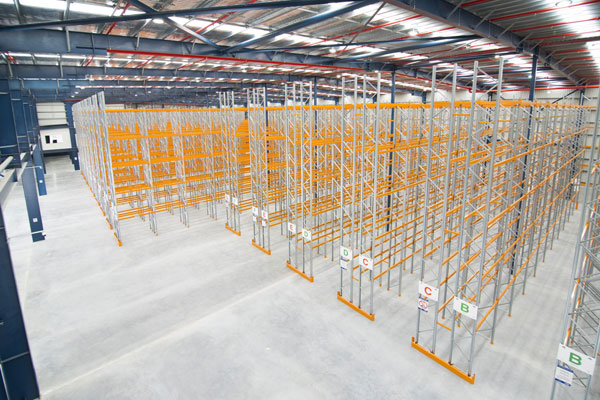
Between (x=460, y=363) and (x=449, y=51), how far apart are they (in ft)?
29.8

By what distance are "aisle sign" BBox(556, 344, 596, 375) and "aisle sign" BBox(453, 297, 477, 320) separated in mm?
1174

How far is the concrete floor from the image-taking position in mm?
→ 5531

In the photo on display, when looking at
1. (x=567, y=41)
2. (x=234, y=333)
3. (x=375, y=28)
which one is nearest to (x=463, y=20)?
(x=375, y=28)

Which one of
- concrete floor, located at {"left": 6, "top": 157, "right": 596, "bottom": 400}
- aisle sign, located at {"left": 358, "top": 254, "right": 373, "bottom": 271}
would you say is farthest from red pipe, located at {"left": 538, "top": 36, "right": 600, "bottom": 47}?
aisle sign, located at {"left": 358, "top": 254, "right": 373, "bottom": 271}

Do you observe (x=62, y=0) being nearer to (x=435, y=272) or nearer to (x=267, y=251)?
(x=267, y=251)

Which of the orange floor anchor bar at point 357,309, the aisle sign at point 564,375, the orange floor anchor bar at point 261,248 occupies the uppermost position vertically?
the aisle sign at point 564,375

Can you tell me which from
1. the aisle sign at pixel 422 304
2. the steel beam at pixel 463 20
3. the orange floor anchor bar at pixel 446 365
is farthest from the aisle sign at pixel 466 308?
the steel beam at pixel 463 20

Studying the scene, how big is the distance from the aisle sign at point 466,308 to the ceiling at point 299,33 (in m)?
3.58

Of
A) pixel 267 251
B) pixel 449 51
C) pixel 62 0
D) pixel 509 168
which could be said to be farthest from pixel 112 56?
pixel 509 168

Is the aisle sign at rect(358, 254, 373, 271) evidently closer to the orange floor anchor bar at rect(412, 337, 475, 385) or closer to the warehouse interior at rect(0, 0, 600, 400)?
the warehouse interior at rect(0, 0, 600, 400)

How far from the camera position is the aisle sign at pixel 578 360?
4.20 m

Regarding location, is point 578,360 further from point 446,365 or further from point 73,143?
point 73,143

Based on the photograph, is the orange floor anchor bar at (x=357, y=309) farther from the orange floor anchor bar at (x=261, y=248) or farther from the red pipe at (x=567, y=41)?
the red pipe at (x=567, y=41)

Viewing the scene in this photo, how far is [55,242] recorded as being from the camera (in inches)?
451
